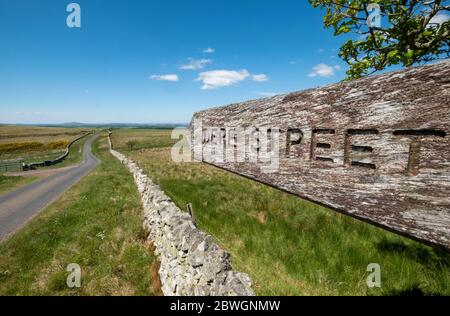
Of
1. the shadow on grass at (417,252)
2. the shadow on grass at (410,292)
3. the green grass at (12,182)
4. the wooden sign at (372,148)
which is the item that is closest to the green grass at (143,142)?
the green grass at (12,182)

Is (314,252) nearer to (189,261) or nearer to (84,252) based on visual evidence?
(189,261)

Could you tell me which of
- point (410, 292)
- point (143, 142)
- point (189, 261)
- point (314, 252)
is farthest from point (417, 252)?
point (143, 142)

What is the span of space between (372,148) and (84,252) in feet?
28.4

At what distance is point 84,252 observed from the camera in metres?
7.74

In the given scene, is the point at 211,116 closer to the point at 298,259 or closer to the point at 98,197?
the point at 298,259

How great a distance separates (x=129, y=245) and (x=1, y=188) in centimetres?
1872

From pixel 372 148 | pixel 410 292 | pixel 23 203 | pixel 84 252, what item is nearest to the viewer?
pixel 372 148

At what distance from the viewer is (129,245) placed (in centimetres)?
813

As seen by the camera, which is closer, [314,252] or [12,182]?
[314,252]

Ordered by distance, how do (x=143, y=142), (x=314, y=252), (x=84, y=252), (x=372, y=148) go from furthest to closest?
(x=143, y=142) → (x=84, y=252) → (x=314, y=252) → (x=372, y=148)

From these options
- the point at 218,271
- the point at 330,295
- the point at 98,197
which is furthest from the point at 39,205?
the point at 330,295

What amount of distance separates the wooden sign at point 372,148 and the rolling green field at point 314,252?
151 inches

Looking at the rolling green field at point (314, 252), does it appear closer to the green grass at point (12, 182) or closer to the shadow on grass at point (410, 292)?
the shadow on grass at point (410, 292)

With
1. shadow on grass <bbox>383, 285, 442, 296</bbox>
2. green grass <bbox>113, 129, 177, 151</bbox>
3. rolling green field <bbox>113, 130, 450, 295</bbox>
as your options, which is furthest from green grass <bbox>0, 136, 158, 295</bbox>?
green grass <bbox>113, 129, 177, 151</bbox>
